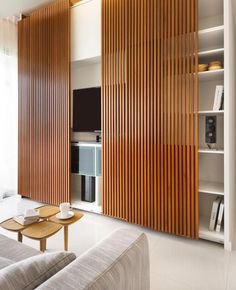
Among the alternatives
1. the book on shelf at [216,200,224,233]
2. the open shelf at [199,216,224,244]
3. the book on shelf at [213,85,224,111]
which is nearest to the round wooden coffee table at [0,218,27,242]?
the open shelf at [199,216,224,244]

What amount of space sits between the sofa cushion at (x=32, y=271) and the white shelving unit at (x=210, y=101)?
5.82 feet

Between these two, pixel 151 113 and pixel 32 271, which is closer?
pixel 32 271

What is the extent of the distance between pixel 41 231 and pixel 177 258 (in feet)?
4.08

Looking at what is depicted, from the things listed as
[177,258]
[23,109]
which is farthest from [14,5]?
[177,258]

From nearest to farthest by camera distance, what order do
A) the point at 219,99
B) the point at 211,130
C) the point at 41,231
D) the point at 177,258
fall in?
1. the point at 41,231
2. the point at 177,258
3. the point at 219,99
4. the point at 211,130

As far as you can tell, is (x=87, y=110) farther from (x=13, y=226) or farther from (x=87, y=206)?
(x=13, y=226)

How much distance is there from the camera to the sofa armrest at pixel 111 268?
0.68 m

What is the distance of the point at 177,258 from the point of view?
2.00 meters

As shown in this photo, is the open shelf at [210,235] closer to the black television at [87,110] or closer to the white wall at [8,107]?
the black television at [87,110]

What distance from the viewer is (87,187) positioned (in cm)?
321

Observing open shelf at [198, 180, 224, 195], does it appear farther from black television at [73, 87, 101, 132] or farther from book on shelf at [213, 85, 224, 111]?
black television at [73, 87, 101, 132]

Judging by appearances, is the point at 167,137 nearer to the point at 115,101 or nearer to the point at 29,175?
the point at 115,101

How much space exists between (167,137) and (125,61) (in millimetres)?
1046

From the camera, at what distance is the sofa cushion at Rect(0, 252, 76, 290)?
0.66m
